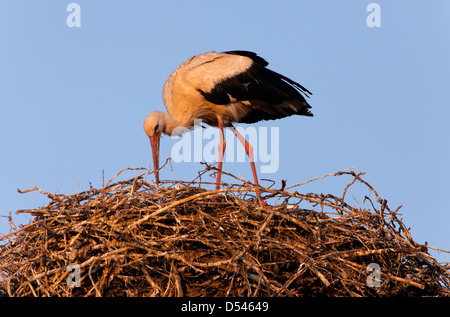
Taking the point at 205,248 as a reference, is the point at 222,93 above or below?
above

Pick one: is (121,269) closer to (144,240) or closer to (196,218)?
(144,240)

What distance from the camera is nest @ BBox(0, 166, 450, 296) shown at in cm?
487

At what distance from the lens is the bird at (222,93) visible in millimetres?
7805

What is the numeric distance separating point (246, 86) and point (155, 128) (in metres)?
1.20

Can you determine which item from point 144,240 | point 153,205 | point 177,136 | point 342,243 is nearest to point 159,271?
point 144,240

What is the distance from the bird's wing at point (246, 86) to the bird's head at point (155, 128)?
0.59 m

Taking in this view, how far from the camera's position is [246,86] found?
307 inches

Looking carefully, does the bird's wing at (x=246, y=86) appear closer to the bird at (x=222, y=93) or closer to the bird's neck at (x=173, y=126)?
the bird at (x=222, y=93)

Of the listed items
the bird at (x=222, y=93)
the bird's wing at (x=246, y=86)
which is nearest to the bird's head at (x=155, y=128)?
the bird at (x=222, y=93)

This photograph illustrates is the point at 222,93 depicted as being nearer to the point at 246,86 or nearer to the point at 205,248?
the point at 246,86

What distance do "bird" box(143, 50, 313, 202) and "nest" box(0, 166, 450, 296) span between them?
2.45m

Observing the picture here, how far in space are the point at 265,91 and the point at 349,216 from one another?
2742mm

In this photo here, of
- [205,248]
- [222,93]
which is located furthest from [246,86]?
[205,248]
